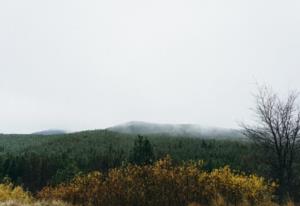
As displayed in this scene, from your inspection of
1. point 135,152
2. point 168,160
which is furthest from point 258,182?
point 135,152

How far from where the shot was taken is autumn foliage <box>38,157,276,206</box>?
13.2 meters

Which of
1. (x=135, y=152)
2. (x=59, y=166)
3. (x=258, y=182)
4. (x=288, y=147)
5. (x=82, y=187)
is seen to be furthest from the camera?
(x=59, y=166)

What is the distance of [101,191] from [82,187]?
1.78 meters

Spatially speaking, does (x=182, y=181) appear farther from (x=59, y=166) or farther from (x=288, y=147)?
(x=59, y=166)

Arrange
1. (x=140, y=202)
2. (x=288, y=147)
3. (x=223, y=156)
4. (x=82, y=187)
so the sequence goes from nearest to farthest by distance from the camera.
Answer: (x=140, y=202)
(x=288, y=147)
(x=82, y=187)
(x=223, y=156)

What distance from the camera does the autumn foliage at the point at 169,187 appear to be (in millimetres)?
13180

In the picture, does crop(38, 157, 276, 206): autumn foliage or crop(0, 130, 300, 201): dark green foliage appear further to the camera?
crop(0, 130, 300, 201): dark green foliage

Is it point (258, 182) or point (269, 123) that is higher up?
point (269, 123)

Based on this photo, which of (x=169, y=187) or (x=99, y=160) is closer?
(x=169, y=187)

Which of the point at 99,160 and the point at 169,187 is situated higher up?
the point at 169,187

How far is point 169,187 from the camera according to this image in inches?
531

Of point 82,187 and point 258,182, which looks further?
point 82,187

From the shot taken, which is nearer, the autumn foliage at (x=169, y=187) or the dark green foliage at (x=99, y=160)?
the autumn foliage at (x=169, y=187)

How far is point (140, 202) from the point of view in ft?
42.8
